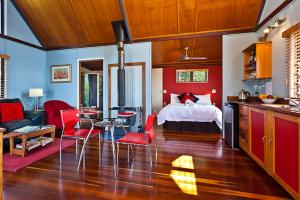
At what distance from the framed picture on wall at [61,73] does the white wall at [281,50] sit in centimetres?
520

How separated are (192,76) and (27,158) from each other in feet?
21.3

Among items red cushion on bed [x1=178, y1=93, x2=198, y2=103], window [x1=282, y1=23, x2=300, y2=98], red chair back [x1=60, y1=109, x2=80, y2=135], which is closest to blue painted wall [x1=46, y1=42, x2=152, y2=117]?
red chair back [x1=60, y1=109, x2=80, y2=135]

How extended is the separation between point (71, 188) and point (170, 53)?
17.4ft

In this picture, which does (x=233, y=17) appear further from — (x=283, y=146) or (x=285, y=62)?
(x=283, y=146)

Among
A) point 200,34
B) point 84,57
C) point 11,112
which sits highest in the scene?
point 200,34

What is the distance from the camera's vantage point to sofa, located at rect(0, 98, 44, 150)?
3.46 m

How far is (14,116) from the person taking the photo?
3.86 metres

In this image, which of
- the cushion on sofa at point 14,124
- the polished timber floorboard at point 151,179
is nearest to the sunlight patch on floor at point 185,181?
the polished timber floorboard at point 151,179

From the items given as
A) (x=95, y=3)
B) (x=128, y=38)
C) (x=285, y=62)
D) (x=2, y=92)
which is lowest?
(x=2, y=92)

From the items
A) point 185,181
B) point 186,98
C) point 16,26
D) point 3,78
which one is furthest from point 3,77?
point 186,98

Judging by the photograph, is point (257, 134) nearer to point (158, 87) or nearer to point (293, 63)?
point (293, 63)

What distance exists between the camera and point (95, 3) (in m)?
4.04

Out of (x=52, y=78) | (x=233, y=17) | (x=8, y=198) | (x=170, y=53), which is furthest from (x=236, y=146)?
(x=52, y=78)

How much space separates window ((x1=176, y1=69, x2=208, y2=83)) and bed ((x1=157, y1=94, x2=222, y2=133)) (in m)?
2.87
